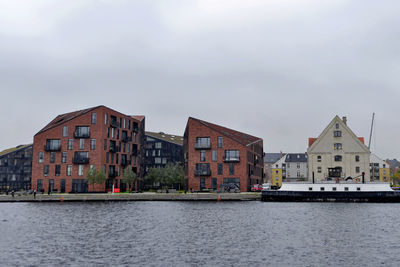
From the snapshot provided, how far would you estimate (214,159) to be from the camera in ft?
327

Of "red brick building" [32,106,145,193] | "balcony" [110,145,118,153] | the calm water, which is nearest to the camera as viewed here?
the calm water

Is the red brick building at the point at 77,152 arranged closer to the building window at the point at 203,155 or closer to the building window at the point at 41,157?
the building window at the point at 41,157

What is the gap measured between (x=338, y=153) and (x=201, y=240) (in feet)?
239

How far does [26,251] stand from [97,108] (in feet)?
239

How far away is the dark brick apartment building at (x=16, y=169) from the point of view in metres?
143

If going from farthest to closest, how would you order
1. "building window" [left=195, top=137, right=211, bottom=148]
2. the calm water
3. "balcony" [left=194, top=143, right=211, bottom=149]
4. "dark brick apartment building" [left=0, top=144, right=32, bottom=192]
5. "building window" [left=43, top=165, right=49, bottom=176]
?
1. "dark brick apartment building" [left=0, top=144, right=32, bottom=192]
2. "building window" [left=43, top=165, right=49, bottom=176]
3. "building window" [left=195, top=137, right=211, bottom=148]
4. "balcony" [left=194, top=143, right=211, bottom=149]
5. the calm water

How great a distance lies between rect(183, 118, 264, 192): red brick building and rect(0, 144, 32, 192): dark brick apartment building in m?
68.8

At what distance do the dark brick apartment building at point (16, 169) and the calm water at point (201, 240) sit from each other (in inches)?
3903

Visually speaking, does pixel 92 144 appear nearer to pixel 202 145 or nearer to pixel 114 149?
pixel 114 149

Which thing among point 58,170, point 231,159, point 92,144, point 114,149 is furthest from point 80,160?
point 231,159

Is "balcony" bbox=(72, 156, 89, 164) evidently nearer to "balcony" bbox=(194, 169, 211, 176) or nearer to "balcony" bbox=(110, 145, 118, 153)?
"balcony" bbox=(110, 145, 118, 153)

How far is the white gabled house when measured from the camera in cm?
9931

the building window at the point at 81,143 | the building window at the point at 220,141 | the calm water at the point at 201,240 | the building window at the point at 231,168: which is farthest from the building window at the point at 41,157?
the calm water at the point at 201,240

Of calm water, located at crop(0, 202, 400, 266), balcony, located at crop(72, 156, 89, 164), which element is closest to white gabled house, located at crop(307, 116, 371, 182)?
calm water, located at crop(0, 202, 400, 266)
